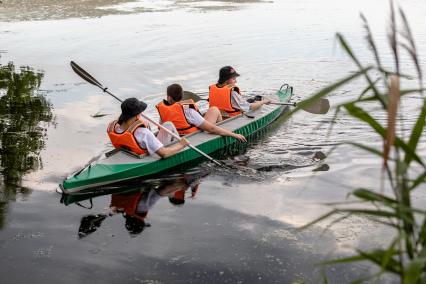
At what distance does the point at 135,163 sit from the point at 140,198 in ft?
2.06

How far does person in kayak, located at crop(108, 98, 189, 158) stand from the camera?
7.72 metres

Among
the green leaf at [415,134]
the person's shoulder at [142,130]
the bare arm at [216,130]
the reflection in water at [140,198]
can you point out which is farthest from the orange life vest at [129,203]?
the green leaf at [415,134]

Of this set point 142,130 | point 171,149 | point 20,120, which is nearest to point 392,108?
point 142,130

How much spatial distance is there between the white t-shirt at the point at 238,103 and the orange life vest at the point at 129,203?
347cm

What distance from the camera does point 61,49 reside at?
20328mm

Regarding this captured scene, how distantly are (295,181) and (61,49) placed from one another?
14.8 meters

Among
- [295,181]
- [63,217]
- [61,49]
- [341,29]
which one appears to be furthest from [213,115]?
[341,29]

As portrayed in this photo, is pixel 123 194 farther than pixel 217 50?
No

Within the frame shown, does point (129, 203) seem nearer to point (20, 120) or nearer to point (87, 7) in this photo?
point (20, 120)

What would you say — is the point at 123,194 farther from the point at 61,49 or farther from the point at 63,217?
the point at 61,49

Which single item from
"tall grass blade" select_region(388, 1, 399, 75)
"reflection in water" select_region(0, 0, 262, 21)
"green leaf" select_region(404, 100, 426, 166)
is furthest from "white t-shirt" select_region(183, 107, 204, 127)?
"reflection in water" select_region(0, 0, 262, 21)

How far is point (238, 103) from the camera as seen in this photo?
10.6 meters

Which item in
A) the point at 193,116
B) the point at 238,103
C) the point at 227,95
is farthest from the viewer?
A: the point at 238,103

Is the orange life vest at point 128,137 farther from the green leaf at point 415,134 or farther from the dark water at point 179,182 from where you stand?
the green leaf at point 415,134
